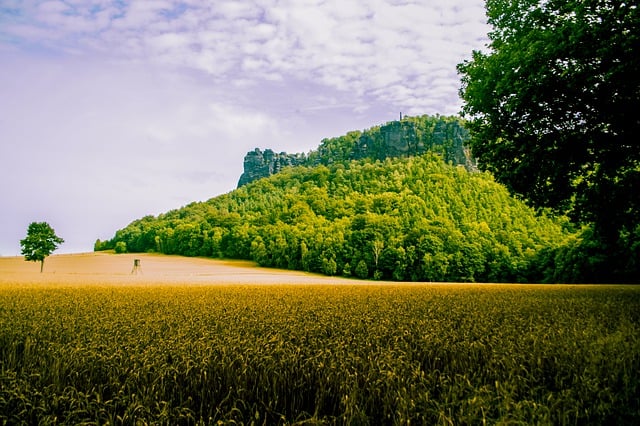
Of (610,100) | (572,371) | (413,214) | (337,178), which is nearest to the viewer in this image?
(572,371)

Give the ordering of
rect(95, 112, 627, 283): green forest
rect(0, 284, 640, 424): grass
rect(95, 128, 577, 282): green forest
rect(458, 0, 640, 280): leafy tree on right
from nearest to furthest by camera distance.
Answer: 1. rect(0, 284, 640, 424): grass
2. rect(458, 0, 640, 280): leafy tree on right
3. rect(95, 112, 627, 283): green forest
4. rect(95, 128, 577, 282): green forest

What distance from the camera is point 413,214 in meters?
104

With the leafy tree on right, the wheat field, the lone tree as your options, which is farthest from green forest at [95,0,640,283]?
the lone tree

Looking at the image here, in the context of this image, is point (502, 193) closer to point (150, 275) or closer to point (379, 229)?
point (379, 229)

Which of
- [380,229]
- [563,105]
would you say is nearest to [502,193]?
[380,229]

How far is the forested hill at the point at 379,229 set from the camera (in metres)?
79.6

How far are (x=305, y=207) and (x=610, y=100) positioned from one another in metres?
102

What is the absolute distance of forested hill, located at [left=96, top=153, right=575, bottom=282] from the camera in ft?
261

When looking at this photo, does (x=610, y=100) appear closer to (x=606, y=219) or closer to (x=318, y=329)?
(x=606, y=219)

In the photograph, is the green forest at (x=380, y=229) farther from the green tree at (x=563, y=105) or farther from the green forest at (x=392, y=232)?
the green tree at (x=563, y=105)

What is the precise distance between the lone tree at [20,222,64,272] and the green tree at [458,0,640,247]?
7048cm

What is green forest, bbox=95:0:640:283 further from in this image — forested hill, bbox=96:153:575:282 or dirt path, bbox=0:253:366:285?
dirt path, bbox=0:253:366:285

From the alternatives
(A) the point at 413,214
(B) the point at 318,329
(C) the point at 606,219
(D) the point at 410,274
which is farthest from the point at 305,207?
(B) the point at 318,329

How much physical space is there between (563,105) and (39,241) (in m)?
75.3
